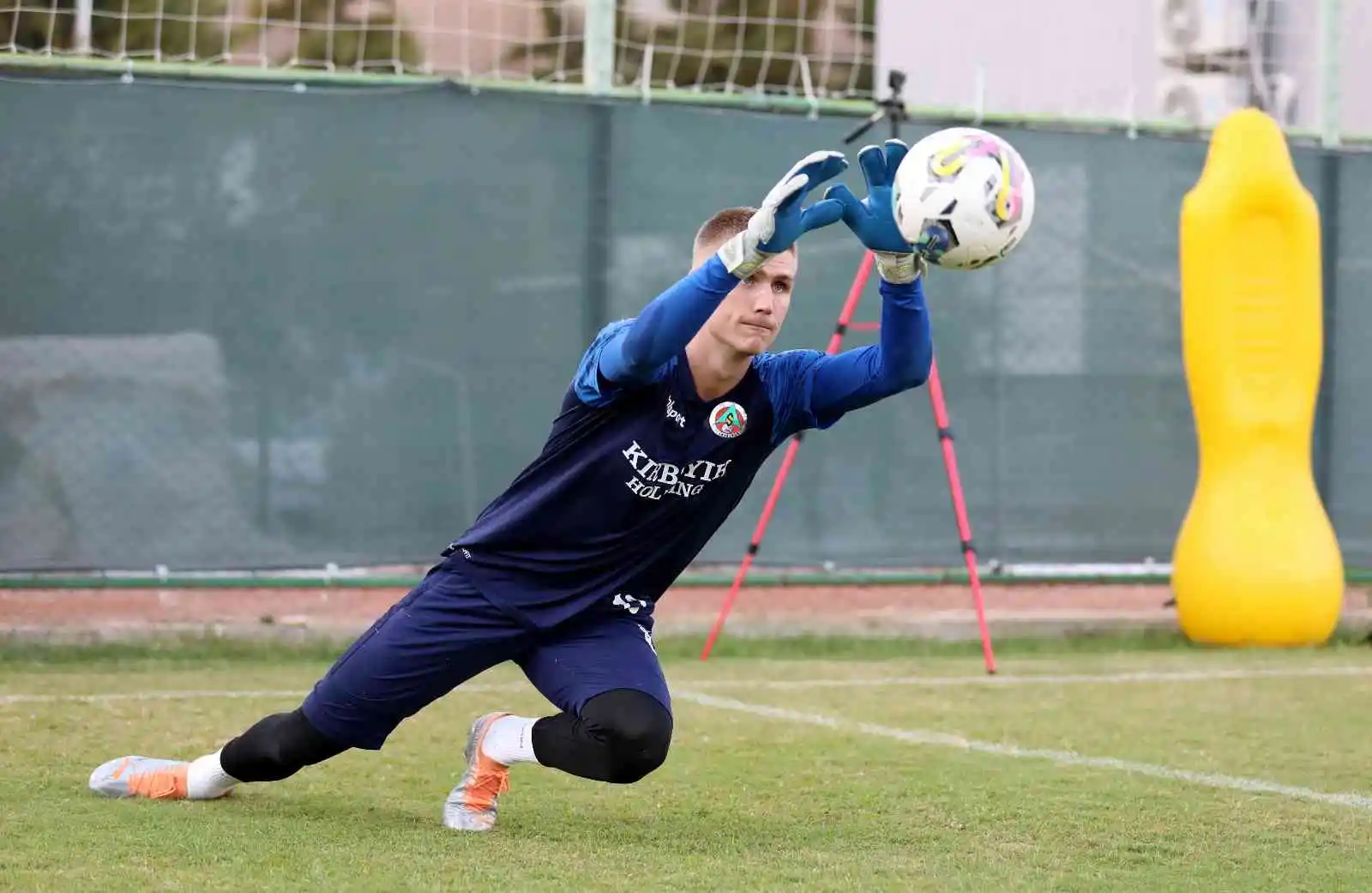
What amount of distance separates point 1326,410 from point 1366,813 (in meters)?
5.82

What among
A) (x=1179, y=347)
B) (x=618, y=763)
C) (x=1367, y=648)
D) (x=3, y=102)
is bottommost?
(x=1367, y=648)

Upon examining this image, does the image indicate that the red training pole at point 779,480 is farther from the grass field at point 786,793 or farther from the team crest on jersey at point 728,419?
the team crest on jersey at point 728,419

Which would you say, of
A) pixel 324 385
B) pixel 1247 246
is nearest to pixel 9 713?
pixel 324 385

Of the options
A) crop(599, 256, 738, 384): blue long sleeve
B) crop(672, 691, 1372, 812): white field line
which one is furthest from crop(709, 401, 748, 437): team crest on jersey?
crop(672, 691, 1372, 812): white field line

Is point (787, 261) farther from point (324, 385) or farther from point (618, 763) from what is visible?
point (324, 385)

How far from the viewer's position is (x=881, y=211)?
456cm

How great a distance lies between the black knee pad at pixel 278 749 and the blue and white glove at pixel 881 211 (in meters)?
1.90

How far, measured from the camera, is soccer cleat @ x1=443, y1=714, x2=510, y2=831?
16.3 feet

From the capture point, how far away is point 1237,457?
32.2 ft

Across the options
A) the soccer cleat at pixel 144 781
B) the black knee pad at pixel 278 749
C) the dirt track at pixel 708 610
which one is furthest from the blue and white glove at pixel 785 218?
the dirt track at pixel 708 610

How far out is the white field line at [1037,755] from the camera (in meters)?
5.56

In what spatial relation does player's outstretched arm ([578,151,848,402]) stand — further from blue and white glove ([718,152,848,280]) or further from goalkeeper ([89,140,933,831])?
goalkeeper ([89,140,933,831])

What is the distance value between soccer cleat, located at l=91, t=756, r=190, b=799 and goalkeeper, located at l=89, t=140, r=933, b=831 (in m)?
0.23

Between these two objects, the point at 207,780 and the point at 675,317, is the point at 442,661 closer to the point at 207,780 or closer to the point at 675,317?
the point at 207,780
